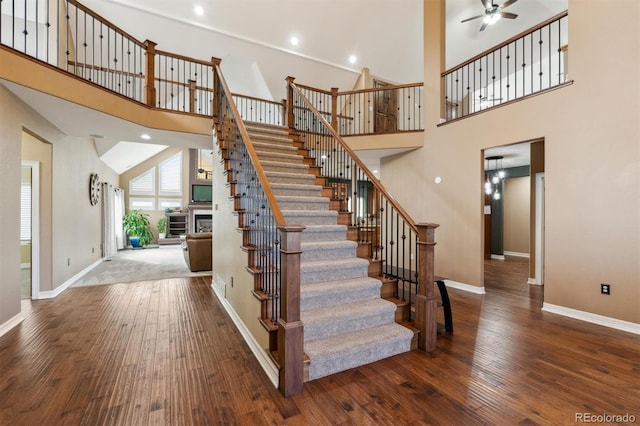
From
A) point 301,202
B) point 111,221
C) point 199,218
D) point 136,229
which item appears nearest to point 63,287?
point 111,221

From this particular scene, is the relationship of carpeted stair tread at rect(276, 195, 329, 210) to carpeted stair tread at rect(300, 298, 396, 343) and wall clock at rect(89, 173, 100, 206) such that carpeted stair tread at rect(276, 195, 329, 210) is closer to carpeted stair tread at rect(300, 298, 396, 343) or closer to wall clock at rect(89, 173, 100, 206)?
carpeted stair tread at rect(300, 298, 396, 343)

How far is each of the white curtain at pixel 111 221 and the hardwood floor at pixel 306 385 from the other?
16.2 ft

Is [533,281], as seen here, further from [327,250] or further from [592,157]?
[327,250]

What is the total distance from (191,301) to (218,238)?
3.21 feet

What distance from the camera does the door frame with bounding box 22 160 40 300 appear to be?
427 centimetres

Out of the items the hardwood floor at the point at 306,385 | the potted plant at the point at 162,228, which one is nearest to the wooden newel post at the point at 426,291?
the hardwood floor at the point at 306,385

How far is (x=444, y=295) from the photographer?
3145mm

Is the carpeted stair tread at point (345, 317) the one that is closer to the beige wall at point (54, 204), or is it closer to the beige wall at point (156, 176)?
the beige wall at point (54, 204)

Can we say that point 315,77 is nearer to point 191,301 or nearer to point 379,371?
point 191,301

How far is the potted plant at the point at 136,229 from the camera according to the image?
1025 centimetres

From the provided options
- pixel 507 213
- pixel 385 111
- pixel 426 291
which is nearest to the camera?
pixel 426 291

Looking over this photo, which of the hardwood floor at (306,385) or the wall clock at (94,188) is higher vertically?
the wall clock at (94,188)

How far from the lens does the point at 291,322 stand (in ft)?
6.68

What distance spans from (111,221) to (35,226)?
4484 millimetres
